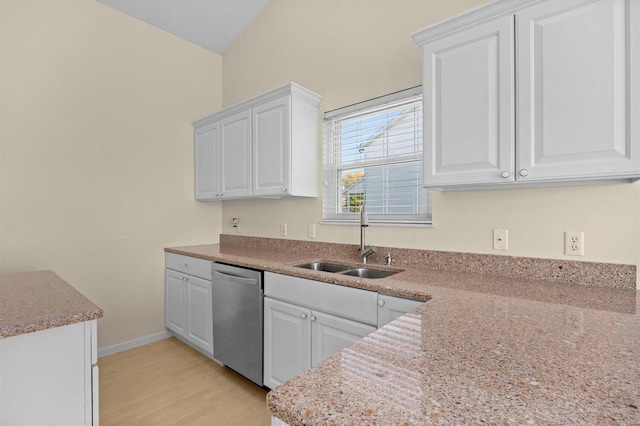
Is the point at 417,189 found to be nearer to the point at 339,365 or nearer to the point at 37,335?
the point at 339,365

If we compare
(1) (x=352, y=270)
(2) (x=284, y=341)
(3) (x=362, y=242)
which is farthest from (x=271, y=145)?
(2) (x=284, y=341)

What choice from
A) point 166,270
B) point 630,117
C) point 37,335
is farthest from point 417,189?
point 166,270

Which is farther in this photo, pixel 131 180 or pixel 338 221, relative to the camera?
pixel 131 180

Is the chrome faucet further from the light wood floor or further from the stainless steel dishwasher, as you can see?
the light wood floor

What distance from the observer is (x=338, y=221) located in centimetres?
266

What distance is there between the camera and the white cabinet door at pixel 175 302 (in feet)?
9.82

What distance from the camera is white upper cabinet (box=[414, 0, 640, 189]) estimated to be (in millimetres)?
1277

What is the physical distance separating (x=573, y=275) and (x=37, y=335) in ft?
7.59

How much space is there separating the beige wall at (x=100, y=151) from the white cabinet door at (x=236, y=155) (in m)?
0.59

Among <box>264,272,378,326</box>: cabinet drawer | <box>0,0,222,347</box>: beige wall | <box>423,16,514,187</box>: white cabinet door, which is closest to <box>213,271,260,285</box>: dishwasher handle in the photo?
<box>264,272,378,326</box>: cabinet drawer

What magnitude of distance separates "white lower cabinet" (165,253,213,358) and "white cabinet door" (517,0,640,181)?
7.68 feet

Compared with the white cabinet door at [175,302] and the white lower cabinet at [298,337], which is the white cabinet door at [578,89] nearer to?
the white lower cabinet at [298,337]

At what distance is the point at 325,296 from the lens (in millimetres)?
1844

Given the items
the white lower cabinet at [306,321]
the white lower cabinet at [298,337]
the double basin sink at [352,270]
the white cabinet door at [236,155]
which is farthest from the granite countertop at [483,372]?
the white cabinet door at [236,155]
